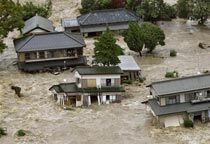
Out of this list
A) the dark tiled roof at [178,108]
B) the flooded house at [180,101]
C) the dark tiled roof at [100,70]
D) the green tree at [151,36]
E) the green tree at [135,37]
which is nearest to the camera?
the dark tiled roof at [178,108]

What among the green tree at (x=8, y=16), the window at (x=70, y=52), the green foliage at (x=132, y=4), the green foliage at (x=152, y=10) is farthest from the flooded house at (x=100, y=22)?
the green tree at (x=8, y=16)

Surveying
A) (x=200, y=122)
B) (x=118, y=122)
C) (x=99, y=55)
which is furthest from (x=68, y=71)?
(x=200, y=122)

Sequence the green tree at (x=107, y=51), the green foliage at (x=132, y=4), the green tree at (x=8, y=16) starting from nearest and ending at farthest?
the green tree at (x=107, y=51) → the green tree at (x=8, y=16) → the green foliage at (x=132, y=4)

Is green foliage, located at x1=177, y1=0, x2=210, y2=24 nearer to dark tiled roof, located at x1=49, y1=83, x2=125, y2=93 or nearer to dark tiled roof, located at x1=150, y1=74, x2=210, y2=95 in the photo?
dark tiled roof, located at x1=49, y1=83, x2=125, y2=93

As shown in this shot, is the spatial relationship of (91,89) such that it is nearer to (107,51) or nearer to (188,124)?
(107,51)

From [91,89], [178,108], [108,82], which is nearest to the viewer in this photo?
[178,108]

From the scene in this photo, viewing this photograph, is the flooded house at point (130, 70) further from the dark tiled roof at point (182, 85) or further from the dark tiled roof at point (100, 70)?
the dark tiled roof at point (182, 85)

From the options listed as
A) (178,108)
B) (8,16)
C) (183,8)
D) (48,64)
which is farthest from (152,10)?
(178,108)
